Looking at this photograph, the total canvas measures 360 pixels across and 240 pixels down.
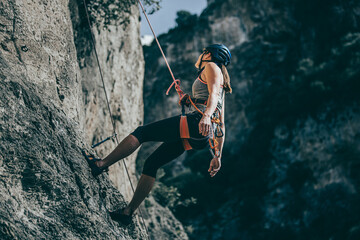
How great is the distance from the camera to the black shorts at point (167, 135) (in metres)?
3.71

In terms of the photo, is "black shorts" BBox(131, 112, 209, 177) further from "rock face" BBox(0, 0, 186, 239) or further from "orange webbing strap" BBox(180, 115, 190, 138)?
"rock face" BBox(0, 0, 186, 239)

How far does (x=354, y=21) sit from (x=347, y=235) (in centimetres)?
1442

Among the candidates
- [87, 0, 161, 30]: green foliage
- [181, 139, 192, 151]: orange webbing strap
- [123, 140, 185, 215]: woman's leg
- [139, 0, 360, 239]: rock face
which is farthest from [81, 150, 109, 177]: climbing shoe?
[139, 0, 360, 239]: rock face

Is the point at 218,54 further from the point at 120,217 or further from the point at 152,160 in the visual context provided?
the point at 120,217

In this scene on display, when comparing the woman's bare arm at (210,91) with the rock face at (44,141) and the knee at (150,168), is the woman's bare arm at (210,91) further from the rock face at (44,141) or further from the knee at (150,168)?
the rock face at (44,141)

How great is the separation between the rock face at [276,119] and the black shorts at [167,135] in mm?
14524

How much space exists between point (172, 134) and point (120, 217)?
108 centimetres

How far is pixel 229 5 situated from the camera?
104 ft

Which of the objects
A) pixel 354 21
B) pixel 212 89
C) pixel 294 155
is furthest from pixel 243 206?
pixel 212 89

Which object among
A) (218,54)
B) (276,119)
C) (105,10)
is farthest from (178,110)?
(218,54)

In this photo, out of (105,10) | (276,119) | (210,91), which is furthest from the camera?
(276,119)

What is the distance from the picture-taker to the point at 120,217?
3.91 m

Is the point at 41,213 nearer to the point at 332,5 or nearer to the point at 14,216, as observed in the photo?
the point at 14,216

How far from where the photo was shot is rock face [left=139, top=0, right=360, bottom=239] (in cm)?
2105
